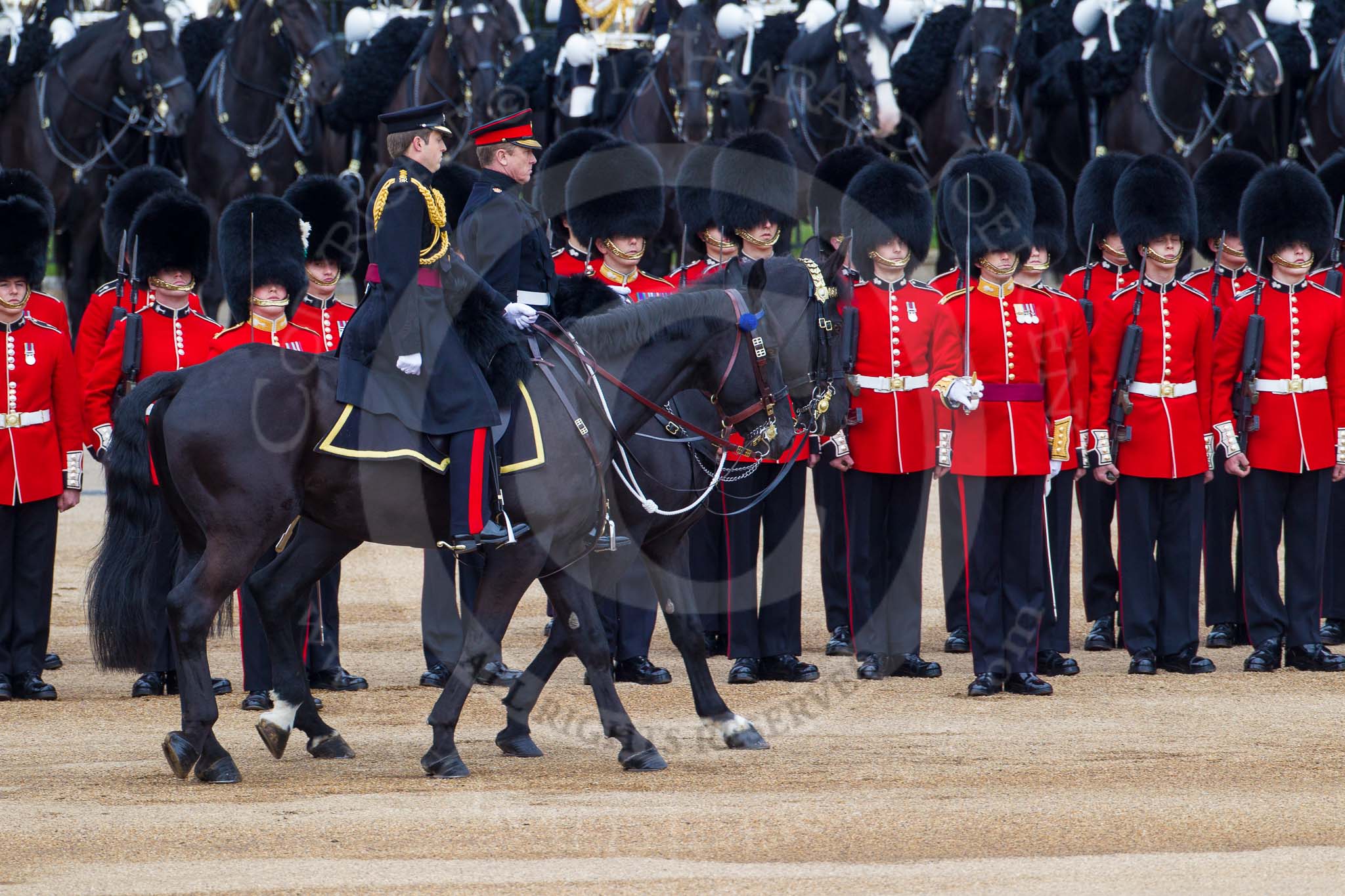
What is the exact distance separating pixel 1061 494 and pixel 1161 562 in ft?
1.31

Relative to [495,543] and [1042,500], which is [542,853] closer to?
[495,543]

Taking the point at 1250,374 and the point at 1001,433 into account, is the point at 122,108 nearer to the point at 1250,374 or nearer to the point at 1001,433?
the point at 1001,433

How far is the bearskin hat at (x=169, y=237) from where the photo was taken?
700 centimetres

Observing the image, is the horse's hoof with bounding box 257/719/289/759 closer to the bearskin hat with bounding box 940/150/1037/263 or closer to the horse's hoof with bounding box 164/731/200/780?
the horse's hoof with bounding box 164/731/200/780

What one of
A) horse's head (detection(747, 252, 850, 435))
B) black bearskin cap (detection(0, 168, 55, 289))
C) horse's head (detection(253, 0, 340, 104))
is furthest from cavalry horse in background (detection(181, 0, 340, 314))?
horse's head (detection(747, 252, 850, 435))

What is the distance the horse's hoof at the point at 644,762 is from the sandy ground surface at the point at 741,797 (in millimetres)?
69

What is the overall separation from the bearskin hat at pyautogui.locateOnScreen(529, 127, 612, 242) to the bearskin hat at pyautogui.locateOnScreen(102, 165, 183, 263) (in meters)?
1.38

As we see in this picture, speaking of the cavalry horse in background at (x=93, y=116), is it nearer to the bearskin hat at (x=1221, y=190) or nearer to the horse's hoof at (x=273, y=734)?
the bearskin hat at (x=1221, y=190)

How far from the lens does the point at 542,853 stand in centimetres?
451

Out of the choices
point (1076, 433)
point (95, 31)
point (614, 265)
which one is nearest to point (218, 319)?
point (95, 31)

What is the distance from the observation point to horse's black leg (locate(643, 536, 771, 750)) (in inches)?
225

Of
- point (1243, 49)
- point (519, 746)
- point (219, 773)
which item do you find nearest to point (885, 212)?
point (519, 746)

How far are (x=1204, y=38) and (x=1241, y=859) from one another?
22.8ft

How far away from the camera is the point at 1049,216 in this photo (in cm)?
787
